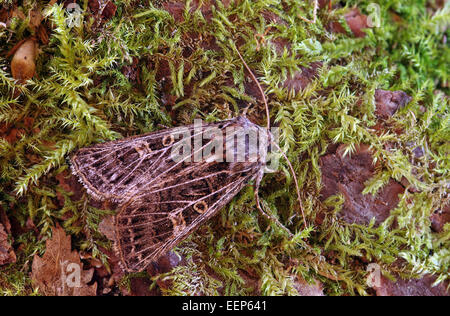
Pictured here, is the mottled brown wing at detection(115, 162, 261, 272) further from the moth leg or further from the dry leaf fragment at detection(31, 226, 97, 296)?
the dry leaf fragment at detection(31, 226, 97, 296)

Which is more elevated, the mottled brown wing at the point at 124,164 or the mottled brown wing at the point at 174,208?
the mottled brown wing at the point at 124,164

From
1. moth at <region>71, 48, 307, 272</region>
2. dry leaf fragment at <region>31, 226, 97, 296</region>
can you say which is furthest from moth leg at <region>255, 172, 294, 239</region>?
dry leaf fragment at <region>31, 226, 97, 296</region>

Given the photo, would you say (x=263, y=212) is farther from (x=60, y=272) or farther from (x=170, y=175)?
(x=60, y=272)

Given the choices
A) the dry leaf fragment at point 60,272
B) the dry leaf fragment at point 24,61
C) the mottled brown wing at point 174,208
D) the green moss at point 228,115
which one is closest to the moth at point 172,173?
the mottled brown wing at point 174,208

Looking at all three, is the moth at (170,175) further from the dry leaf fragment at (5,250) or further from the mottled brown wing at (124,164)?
the dry leaf fragment at (5,250)

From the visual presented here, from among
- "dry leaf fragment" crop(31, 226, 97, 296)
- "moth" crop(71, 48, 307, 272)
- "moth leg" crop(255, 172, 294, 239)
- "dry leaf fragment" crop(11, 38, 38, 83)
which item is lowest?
"dry leaf fragment" crop(31, 226, 97, 296)
